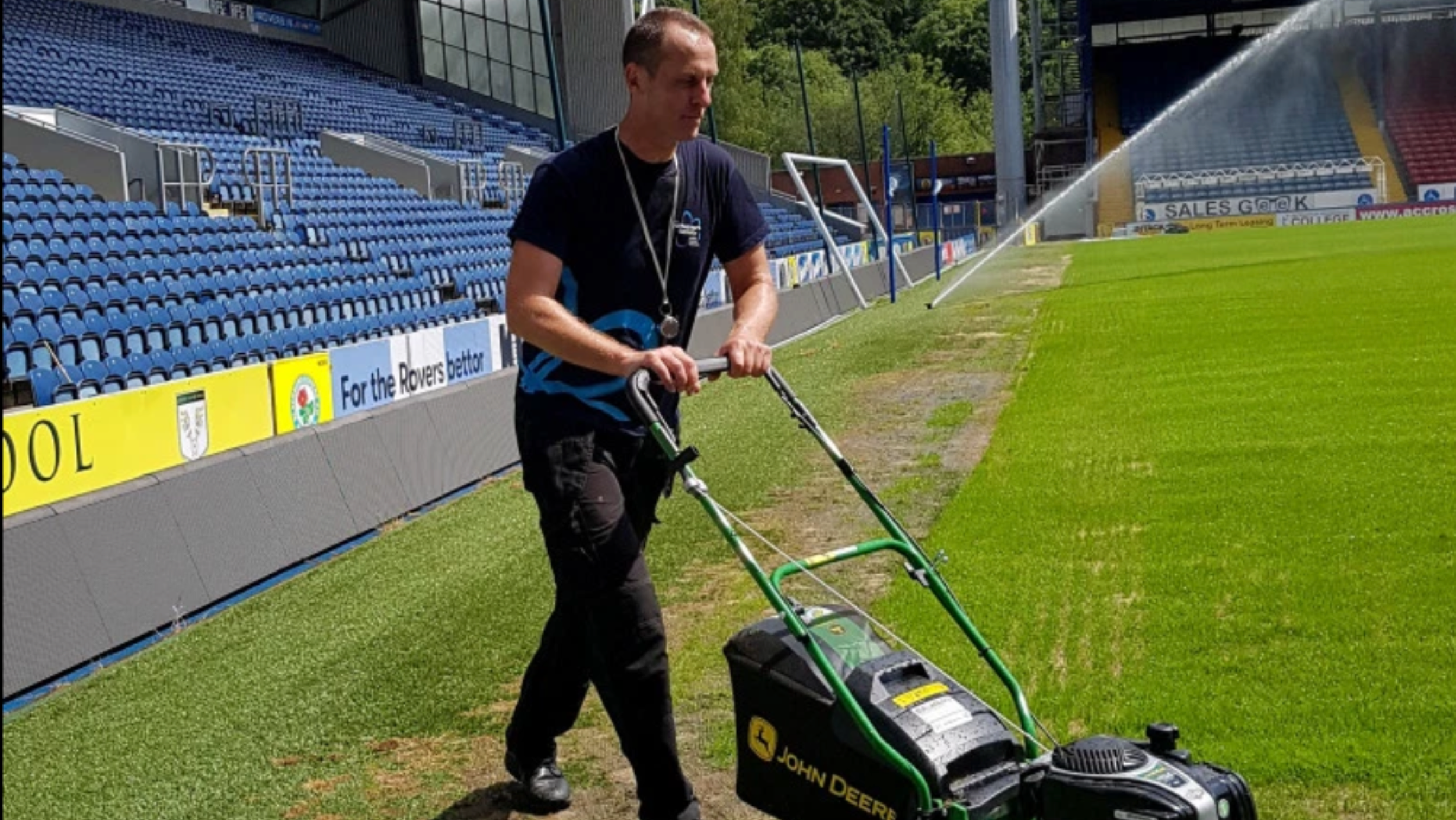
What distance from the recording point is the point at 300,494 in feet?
32.8

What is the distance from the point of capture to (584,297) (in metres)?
4.34

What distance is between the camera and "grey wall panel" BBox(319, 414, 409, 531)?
34.7 ft

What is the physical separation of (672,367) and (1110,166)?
65466 mm

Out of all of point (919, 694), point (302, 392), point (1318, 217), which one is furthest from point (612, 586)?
point (1318, 217)

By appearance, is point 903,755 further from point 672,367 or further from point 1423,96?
point 1423,96

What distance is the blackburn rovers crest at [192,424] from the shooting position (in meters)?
9.78

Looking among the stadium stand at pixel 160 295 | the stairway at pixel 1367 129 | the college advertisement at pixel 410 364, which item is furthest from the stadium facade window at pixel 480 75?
the stairway at pixel 1367 129

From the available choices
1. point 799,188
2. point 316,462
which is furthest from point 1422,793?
point 799,188

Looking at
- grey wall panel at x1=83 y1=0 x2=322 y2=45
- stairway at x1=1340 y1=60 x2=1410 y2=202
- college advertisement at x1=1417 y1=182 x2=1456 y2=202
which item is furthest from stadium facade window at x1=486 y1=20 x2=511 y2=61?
college advertisement at x1=1417 y1=182 x2=1456 y2=202

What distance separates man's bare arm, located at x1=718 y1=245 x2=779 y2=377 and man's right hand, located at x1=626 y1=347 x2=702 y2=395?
0.15m

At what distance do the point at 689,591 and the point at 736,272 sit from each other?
11.1 feet

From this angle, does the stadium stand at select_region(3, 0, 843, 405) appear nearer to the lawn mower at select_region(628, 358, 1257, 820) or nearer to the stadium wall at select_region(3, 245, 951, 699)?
the stadium wall at select_region(3, 245, 951, 699)

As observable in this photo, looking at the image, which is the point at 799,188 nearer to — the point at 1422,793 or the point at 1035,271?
the point at 1035,271

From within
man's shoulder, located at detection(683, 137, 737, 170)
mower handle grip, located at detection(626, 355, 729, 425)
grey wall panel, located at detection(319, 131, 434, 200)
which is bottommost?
mower handle grip, located at detection(626, 355, 729, 425)
